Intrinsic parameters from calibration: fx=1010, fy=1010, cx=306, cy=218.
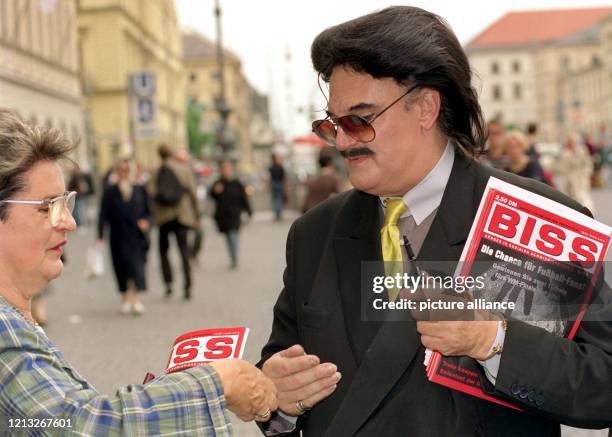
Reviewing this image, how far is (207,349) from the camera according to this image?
2.44 metres

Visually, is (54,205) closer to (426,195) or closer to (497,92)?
(426,195)

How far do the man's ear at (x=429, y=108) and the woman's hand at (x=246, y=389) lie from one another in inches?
31.7

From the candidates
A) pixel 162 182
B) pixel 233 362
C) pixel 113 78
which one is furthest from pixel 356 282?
pixel 113 78

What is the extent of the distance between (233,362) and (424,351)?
0.49 m

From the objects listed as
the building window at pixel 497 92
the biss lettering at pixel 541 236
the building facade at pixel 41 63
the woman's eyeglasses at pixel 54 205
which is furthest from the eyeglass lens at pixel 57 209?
the building window at pixel 497 92

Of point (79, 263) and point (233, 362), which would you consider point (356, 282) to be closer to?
point (233, 362)

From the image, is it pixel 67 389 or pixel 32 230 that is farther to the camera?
pixel 32 230

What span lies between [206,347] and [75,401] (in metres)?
0.46

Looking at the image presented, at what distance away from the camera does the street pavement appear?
825 cm

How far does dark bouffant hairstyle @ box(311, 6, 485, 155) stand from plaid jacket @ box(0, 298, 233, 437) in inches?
38.4

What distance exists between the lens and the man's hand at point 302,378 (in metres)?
2.55

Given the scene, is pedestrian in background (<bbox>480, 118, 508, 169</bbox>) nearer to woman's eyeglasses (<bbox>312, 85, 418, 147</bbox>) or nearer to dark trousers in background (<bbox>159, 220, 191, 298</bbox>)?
dark trousers in background (<bbox>159, 220, 191, 298</bbox>)

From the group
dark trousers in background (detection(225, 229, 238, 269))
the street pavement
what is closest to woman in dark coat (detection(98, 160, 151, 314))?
the street pavement

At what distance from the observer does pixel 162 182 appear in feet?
43.4
